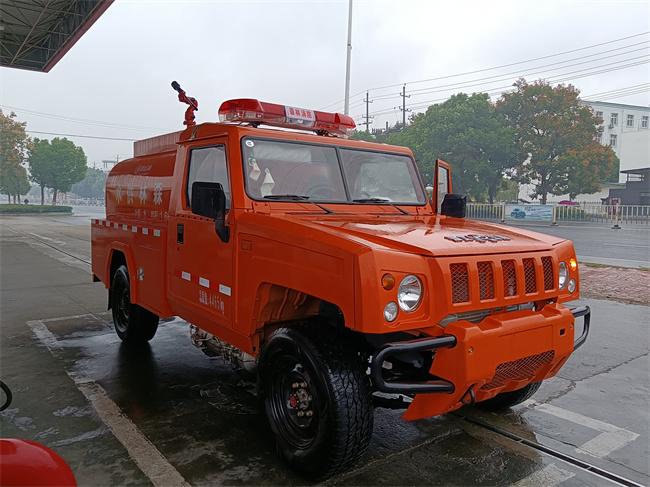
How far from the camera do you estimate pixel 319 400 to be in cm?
283

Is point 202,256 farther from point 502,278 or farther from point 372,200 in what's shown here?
point 502,278

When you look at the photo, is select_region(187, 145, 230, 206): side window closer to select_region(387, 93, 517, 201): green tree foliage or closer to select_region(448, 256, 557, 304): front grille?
select_region(448, 256, 557, 304): front grille

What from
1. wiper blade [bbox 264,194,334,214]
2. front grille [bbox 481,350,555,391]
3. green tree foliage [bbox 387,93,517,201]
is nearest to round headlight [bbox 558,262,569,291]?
front grille [bbox 481,350,555,391]

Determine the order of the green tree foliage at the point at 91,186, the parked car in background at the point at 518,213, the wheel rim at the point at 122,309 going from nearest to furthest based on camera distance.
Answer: the wheel rim at the point at 122,309
the parked car in background at the point at 518,213
the green tree foliage at the point at 91,186

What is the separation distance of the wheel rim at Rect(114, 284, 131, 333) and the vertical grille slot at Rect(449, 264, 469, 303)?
4.04 meters

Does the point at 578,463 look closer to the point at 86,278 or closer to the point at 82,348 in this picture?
the point at 82,348

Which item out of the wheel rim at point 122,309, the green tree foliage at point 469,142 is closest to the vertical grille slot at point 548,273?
the wheel rim at point 122,309

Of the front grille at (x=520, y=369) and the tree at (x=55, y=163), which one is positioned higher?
the tree at (x=55, y=163)

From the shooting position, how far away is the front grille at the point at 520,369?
2877 mm

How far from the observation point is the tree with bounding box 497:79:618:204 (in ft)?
121

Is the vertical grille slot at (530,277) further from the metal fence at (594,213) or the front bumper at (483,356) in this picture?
the metal fence at (594,213)

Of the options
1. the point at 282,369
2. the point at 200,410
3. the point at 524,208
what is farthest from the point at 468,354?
the point at 524,208

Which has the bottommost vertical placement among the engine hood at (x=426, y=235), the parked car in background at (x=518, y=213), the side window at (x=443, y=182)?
the parked car in background at (x=518, y=213)

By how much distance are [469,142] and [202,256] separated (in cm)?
3596
